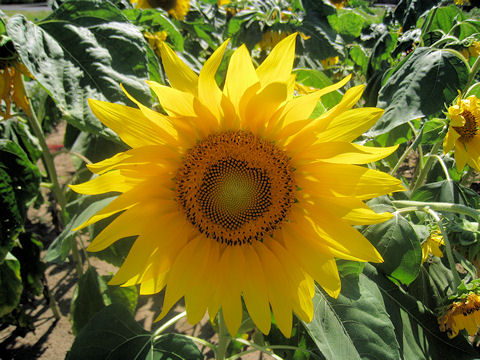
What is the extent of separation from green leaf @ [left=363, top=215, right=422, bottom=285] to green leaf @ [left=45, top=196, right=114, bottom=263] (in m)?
0.88

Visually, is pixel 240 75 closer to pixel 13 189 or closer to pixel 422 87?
pixel 422 87

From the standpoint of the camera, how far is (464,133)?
1.40 m

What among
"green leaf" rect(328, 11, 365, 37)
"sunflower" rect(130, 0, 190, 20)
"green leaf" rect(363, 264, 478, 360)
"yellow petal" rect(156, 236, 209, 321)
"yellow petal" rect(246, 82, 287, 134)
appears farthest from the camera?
"sunflower" rect(130, 0, 190, 20)

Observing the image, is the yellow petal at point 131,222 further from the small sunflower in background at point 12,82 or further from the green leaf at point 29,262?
the green leaf at point 29,262

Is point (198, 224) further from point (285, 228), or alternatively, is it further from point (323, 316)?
point (323, 316)

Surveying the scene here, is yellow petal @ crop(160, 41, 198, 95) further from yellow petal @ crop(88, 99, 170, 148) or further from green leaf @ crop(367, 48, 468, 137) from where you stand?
green leaf @ crop(367, 48, 468, 137)

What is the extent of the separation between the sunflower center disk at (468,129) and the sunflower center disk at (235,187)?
744 mm

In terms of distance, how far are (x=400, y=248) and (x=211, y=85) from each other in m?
0.77

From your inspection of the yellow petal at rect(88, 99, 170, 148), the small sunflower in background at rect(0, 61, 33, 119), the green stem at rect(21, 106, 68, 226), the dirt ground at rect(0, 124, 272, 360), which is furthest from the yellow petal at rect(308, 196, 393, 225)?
the dirt ground at rect(0, 124, 272, 360)

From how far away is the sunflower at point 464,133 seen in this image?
1.26 metres

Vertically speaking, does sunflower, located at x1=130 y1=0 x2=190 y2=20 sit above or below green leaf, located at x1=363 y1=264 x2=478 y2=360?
above

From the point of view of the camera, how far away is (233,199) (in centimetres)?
110

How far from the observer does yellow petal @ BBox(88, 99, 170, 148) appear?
857 mm

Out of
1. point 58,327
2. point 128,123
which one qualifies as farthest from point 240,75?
point 58,327
